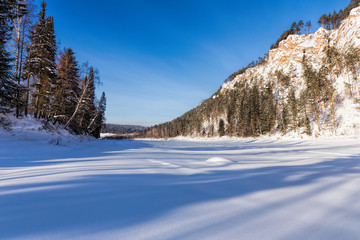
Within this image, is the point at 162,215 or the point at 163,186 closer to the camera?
the point at 162,215

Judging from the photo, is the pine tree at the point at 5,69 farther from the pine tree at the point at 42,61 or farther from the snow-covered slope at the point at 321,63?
the snow-covered slope at the point at 321,63

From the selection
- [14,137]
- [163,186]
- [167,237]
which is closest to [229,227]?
[167,237]

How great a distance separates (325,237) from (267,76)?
74925 millimetres

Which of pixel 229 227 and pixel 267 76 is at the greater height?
pixel 267 76

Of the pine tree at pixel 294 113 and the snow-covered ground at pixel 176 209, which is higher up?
the pine tree at pixel 294 113

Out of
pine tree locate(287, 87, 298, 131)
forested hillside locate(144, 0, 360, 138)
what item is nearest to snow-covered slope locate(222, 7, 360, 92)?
forested hillside locate(144, 0, 360, 138)

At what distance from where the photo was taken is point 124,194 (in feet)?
6.32

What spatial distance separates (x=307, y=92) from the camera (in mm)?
32500

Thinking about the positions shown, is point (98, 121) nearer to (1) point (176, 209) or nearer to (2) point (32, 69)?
(2) point (32, 69)

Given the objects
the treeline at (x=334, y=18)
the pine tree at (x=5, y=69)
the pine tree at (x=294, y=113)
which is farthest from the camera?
the treeline at (x=334, y=18)

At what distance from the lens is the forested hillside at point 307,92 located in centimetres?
3058

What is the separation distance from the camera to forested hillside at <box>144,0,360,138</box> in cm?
3058

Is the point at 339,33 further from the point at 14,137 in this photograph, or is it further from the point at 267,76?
the point at 14,137

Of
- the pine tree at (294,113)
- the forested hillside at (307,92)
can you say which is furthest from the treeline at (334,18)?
the pine tree at (294,113)
